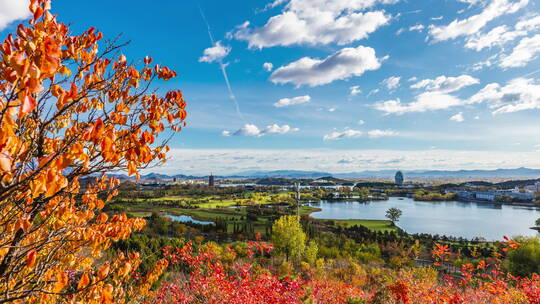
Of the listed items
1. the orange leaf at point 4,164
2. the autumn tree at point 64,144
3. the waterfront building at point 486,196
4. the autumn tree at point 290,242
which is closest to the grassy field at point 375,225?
the autumn tree at point 290,242

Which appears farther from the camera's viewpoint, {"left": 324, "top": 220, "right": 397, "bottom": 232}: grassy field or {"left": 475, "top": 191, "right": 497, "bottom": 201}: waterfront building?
{"left": 475, "top": 191, "right": 497, "bottom": 201}: waterfront building

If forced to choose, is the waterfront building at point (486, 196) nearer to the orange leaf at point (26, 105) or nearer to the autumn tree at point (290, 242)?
the autumn tree at point (290, 242)

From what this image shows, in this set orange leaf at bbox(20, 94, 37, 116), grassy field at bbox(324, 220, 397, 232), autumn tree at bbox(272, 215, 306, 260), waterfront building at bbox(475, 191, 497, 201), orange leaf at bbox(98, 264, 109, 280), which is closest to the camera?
orange leaf at bbox(20, 94, 37, 116)

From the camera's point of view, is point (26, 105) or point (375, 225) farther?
point (375, 225)

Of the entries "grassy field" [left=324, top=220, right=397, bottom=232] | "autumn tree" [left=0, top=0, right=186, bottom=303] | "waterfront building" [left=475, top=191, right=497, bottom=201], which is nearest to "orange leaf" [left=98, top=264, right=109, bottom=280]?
"autumn tree" [left=0, top=0, right=186, bottom=303]

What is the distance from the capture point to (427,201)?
108750 millimetres

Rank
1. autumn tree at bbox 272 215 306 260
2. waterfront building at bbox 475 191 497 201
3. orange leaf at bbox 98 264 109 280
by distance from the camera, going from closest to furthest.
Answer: orange leaf at bbox 98 264 109 280, autumn tree at bbox 272 215 306 260, waterfront building at bbox 475 191 497 201

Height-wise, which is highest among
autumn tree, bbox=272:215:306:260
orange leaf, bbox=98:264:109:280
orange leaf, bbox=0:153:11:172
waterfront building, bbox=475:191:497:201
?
orange leaf, bbox=0:153:11:172

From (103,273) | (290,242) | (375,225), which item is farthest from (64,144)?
(375,225)

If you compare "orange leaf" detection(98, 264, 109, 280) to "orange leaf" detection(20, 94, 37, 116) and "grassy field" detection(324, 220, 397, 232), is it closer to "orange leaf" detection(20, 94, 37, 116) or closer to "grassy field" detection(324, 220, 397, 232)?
"orange leaf" detection(20, 94, 37, 116)

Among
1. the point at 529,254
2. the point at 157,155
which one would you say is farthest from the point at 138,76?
the point at 529,254

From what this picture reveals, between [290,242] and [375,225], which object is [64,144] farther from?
[375,225]

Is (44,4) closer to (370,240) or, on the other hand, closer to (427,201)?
(370,240)

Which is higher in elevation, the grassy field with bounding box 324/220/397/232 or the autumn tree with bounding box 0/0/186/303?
the autumn tree with bounding box 0/0/186/303
